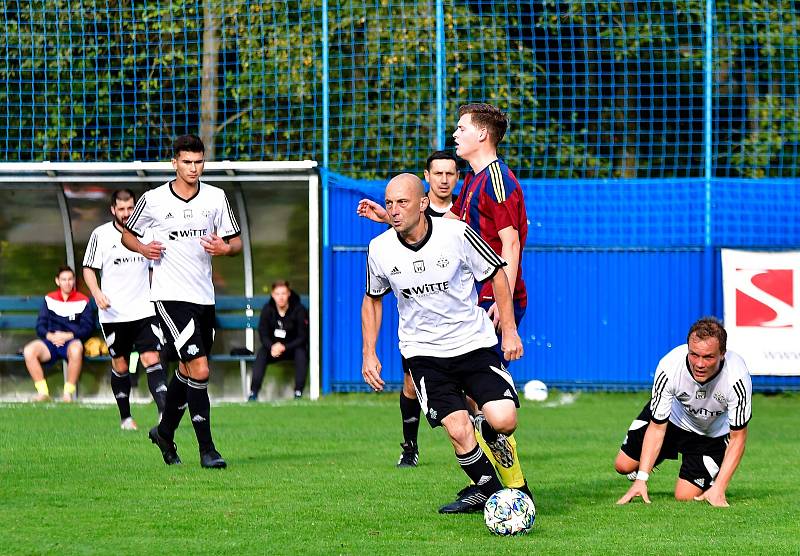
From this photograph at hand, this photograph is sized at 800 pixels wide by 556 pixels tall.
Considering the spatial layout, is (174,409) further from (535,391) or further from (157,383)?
(535,391)

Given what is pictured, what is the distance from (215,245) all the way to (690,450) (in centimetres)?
324

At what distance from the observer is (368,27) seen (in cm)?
1870

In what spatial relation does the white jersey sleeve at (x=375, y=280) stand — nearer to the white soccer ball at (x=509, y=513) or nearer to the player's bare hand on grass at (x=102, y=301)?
the white soccer ball at (x=509, y=513)

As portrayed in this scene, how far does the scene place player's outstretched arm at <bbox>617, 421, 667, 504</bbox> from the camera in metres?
7.91

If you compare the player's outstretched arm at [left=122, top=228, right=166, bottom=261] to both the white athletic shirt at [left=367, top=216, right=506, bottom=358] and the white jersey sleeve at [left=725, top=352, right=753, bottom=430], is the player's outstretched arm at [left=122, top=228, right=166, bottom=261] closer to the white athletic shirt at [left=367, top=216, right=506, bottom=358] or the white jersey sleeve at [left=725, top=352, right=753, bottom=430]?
the white athletic shirt at [left=367, top=216, right=506, bottom=358]

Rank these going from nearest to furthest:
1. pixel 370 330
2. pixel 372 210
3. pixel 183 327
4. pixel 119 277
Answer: pixel 370 330, pixel 372 210, pixel 183 327, pixel 119 277

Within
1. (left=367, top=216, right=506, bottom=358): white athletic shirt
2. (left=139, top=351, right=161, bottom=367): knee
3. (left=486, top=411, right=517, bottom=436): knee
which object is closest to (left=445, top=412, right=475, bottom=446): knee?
(left=486, top=411, right=517, bottom=436): knee

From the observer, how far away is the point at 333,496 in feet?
26.5

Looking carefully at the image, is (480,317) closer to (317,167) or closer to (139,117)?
(317,167)

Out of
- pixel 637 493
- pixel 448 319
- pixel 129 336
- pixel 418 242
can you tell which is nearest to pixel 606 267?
pixel 129 336

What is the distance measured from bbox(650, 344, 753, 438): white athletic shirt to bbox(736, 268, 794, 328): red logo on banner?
793 cm

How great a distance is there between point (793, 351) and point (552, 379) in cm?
272

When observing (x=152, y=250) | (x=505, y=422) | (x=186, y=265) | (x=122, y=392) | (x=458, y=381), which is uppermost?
(x=152, y=250)

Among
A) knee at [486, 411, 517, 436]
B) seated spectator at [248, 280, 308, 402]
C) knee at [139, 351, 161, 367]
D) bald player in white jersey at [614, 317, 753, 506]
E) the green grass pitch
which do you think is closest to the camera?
the green grass pitch
